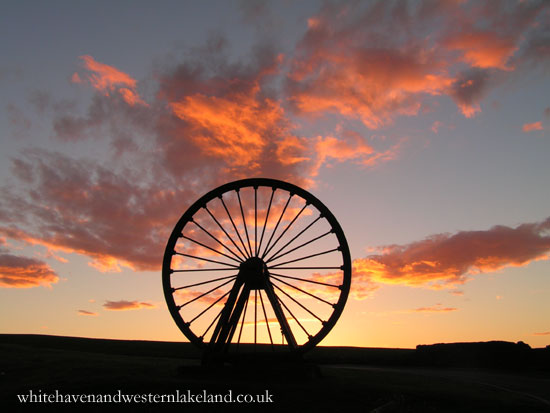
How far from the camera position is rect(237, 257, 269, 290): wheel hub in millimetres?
18234

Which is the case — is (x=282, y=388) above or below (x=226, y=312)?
below

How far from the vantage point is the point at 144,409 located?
1236cm

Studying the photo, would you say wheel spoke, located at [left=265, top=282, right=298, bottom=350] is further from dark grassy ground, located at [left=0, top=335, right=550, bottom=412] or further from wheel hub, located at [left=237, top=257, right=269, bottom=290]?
dark grassy ground, located at [left=0, top=335, right=550, bottom=412]

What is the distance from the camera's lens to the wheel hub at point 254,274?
59.8ft

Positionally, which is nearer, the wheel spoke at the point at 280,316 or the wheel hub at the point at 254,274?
the wheel spoke at the point at 280,316

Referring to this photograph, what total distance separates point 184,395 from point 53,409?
11.7 feet

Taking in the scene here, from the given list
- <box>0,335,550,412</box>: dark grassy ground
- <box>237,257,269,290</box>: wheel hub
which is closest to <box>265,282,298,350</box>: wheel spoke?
<box>237,257,269,290</box>: wheel hub

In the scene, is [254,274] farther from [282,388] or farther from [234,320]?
[282,388]

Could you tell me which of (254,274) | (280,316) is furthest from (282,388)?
(254,274)

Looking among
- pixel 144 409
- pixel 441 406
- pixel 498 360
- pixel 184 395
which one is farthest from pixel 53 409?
pixel 498 360

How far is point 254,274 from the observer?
18.2 metres

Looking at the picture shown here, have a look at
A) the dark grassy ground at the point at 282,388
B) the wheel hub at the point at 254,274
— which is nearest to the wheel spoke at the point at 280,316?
the wheel hub at the point at 254,274

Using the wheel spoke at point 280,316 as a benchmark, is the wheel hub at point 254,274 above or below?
above

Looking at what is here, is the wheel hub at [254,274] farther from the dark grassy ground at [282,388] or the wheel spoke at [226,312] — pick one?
the dark grassy ground at [282,388]
